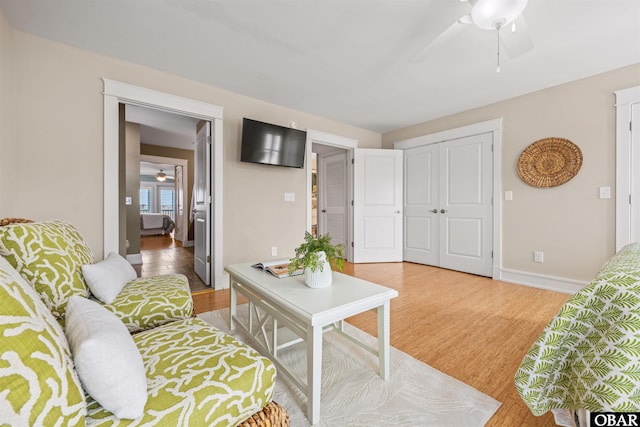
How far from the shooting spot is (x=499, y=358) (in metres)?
1.62

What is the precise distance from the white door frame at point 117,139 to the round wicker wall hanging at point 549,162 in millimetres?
3603

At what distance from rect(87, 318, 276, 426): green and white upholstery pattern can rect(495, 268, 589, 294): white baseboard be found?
11.4 feet

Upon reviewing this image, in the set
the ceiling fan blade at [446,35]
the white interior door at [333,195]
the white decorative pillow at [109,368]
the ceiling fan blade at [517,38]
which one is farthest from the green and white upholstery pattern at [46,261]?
the white interior door at [333,195]

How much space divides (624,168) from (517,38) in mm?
2033

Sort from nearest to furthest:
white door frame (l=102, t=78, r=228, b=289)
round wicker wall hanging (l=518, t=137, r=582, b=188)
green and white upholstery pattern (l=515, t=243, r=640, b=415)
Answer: green and white upholstery pattern (l=515, t=243, r=640, b=415) < white door frame (l=102, t=78, r=228, b=289) < round wicker wall hanging (l=518, t=137, r=582, b=188)

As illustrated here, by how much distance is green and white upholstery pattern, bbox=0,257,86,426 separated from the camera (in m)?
0.48

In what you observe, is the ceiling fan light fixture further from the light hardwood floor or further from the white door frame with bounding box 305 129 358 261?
the white door frame with bounding box 305 129 358 261

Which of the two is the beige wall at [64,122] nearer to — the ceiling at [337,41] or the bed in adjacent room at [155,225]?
the ceiling at [337,41]

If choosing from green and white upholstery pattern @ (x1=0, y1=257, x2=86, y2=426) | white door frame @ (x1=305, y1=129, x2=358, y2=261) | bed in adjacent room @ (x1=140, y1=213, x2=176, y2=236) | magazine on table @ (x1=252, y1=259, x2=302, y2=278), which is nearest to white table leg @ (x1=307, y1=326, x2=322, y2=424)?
magazine on table @ (x1=252, y1=259, x2=302, y2=278)

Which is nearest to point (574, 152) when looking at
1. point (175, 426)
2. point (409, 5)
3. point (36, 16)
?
point (409, 5)

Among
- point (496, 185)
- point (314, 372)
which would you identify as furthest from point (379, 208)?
point (314, 372)

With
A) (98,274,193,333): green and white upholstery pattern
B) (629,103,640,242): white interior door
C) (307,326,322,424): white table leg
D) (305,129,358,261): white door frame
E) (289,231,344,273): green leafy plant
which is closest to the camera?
(307,326,322,424): white table leg

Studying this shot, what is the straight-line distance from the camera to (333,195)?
16.6 ft

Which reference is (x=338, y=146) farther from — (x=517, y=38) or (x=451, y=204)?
(x=517, y=38)
